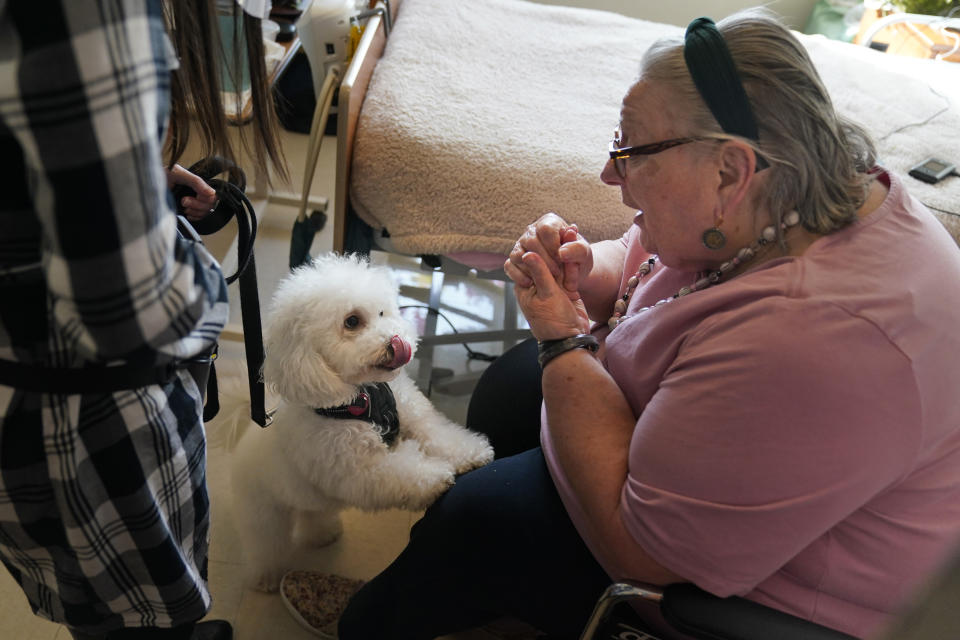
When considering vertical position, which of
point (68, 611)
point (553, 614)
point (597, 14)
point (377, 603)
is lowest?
point (377, 603)

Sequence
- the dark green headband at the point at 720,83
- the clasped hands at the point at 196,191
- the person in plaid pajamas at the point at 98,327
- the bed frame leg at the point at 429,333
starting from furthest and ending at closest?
the bed frame leg at the point at 429,333 < the clasped hands at the point at 196,191 < the dark green headband at the point at 720,83 < the person in plaid pajamas at the point at 98,327

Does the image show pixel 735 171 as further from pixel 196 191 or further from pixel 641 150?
pixel 196 191

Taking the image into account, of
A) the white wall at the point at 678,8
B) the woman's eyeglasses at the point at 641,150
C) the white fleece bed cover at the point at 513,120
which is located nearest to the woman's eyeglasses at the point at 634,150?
the woman's eyeglasses at the point at 641,150

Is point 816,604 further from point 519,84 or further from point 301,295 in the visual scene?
point 519,84

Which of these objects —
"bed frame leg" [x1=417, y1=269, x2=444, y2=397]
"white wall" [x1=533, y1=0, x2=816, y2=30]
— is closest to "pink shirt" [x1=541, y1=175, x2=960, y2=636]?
"bed frame leg" [x1=417, y1=269, x2=444, y2=397]

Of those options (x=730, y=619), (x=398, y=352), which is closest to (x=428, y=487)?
(x=398, y=352)

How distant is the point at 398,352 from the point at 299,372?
16 centimetres

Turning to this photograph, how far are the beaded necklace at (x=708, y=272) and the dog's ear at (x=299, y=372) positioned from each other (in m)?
0.47

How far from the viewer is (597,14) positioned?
2.23m

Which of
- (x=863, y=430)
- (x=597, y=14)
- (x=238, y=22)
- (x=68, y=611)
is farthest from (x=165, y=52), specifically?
(x=597, y=14)

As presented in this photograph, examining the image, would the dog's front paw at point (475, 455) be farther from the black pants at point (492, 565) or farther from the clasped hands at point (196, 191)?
the clasped hands at point (196, 191)

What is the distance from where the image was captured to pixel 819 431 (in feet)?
2.47

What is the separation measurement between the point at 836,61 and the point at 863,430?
5.64ft

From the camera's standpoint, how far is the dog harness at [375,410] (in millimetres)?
1156
